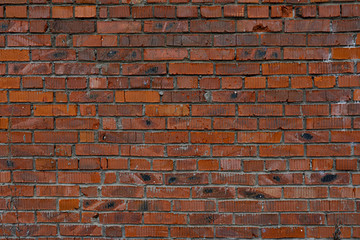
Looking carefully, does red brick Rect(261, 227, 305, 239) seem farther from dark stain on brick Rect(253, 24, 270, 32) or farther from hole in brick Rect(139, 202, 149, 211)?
dark stain on brick Rect(253, 24, 270, 32)

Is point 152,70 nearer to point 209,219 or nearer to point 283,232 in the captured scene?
point 209,219

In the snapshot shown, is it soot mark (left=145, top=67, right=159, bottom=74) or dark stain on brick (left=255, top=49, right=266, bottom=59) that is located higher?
dark stain on brick (left=255, top=49, right=266, bottom=59)

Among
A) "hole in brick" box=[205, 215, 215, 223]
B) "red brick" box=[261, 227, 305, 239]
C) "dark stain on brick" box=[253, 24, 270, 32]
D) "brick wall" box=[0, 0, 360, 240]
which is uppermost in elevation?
"dark stain on brick" box=[253, 24, 270, 32]

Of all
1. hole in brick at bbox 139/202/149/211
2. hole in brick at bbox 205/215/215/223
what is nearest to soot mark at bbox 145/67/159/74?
hole in brick at bbox 139/202/149/211

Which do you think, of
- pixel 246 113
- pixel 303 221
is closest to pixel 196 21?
pixel 246 113

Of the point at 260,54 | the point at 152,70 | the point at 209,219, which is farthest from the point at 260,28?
the point at 209,219

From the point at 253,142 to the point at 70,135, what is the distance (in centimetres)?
122

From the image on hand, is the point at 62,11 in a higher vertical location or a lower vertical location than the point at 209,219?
higher

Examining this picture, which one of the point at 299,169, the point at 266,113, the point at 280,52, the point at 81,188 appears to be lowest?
the point at 81,188

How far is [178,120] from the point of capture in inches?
75.0

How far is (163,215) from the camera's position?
1.92 m

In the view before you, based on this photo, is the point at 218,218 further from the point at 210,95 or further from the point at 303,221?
the point at 210,95

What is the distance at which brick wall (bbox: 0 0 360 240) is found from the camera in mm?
1871

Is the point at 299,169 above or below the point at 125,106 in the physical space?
below
